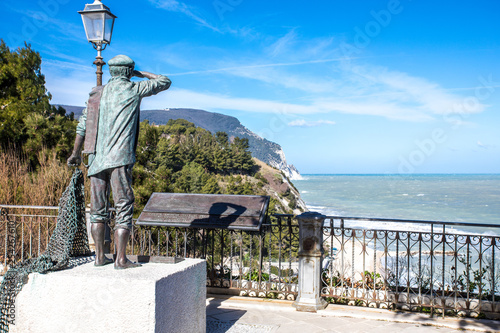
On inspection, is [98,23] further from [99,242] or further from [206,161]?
[206,161]

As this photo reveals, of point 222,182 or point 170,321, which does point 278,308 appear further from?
point 222,182

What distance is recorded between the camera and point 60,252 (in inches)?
163

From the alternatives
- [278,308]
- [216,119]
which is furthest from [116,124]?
[216,119]

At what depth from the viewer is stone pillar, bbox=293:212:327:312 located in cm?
572

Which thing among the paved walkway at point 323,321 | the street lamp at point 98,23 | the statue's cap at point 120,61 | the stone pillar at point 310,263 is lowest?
the paved walkway at point 323,321

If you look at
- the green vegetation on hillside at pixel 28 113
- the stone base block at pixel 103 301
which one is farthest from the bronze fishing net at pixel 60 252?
the green vegetation on hillside at pixel 28 113

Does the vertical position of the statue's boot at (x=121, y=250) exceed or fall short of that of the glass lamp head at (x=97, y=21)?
it falls short

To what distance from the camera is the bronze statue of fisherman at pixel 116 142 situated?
3.96 metres

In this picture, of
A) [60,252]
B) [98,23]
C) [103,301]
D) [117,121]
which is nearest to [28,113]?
[98,23]

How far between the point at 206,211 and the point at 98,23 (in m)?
3.01

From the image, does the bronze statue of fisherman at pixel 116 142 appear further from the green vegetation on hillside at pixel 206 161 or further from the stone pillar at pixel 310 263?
the green vegetation on hillside at pixel 206 161

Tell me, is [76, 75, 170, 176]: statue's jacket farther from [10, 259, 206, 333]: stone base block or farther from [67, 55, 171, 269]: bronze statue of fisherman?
[10, 259, 206, 333]: stone base block

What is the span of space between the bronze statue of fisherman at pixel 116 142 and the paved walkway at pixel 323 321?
1.78 m

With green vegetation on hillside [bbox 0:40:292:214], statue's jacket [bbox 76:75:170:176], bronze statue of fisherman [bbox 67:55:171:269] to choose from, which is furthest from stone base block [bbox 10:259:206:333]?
green vegetation on hillside [bbox 0:40:292:214]
